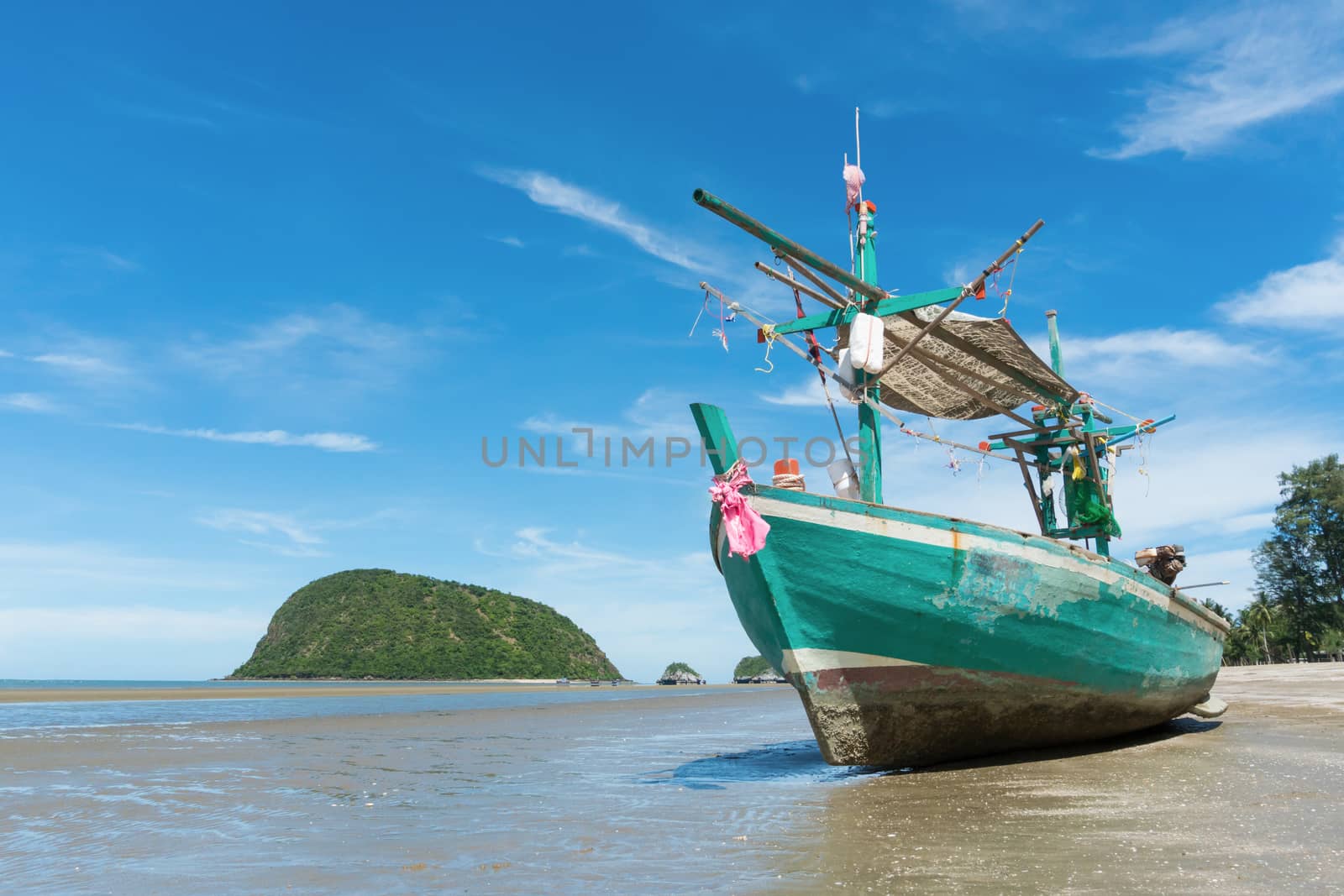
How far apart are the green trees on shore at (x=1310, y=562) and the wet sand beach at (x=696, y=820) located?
4855 centimetres

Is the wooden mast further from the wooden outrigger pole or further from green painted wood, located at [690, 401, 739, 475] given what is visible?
green painted wood, located at [690, 401, 739, 475]

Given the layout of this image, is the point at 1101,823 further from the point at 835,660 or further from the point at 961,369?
the point at 961,369

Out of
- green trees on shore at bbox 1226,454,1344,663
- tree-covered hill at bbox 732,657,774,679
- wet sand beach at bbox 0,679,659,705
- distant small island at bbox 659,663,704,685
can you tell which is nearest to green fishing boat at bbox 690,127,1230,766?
wet sand beach at bbox 0,679,659,705

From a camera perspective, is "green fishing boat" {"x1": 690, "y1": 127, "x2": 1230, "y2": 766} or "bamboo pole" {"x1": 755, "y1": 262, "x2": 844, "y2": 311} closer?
"green fishing boat" {"x1": 690, "y1": 127, "x2": 1230, "y2": 766}

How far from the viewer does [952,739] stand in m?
8.68

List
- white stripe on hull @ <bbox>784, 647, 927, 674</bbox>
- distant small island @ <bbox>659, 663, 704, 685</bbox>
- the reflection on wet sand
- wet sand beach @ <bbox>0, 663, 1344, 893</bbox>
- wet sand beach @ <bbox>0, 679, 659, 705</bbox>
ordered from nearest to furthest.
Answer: the reflection on wet sand < wet sand beach @ <bbox>0, 663, 1344, 893</bbox> < white stripe on hull @ <bbox>784, 647, 927, 674</bbox> < wet sand beach @ <bbox>0, 679, 659, 705</bbox> < distant small island @ <bbox>659, 663, 704, 685</bbox>

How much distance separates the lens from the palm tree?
192ft


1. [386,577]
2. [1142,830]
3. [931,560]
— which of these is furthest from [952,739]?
[386,577]

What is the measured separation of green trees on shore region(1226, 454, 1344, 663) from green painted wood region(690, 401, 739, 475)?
5194 centimetres

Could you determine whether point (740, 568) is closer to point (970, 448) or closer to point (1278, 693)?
point (970, 448)

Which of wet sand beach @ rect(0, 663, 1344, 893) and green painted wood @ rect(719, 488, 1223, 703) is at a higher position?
green painted wood @ rect(719, 488, 1223, 703)

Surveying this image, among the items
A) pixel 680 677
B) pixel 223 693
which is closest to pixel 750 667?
pixel 680 677

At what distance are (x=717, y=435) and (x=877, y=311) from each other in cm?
303

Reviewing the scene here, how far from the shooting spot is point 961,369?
11844 millimetres
